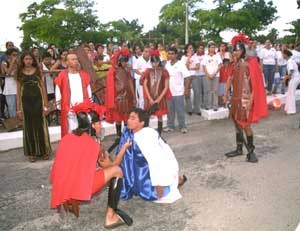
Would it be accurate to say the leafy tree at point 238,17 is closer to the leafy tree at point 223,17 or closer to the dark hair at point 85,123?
the leafy tree at point 223,17

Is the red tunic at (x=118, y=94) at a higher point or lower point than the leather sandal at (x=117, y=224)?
higher

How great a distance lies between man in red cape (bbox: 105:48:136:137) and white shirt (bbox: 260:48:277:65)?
6.56 meters

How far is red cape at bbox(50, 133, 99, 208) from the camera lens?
372cm

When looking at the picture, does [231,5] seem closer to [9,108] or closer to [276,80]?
[276,80]

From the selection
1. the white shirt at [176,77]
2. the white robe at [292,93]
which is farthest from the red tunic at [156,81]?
the white robe at [292,93]

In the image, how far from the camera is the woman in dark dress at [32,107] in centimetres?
633

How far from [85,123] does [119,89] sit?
3369 millimetres

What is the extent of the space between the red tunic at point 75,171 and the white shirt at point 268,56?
981 centimetres

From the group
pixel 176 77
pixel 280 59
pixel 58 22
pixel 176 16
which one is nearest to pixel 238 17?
pixel 176 16

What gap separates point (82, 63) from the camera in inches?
352

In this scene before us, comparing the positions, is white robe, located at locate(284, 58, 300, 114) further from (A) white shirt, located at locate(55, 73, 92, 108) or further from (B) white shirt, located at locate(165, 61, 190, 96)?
(A) white shirt, located at locate(55, 73, 92, 108)

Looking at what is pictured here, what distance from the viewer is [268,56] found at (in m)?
12.6

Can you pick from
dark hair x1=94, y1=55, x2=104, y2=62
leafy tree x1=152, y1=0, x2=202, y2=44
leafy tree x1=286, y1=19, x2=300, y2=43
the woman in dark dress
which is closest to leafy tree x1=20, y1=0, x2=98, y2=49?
leafy tree x1=152, y1=0, x2=202, y2=44

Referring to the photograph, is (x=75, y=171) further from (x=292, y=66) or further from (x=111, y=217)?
(x=292, y=66)
